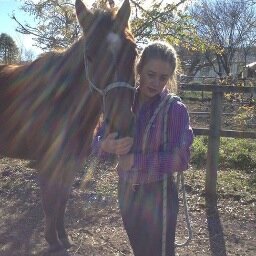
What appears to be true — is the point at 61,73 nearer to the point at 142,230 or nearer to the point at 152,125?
the point at 152,125

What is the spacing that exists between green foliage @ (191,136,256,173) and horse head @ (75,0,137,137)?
4.27 metres

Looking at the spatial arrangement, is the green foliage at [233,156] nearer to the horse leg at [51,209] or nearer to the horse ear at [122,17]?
the horse leg at [51,209]

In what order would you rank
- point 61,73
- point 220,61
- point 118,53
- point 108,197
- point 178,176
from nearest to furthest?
1. point 178,176
2. point 118,53
3. point 61,73
4. point 108,197
5. point 220,61

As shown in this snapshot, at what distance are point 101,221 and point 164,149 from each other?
2.47 m

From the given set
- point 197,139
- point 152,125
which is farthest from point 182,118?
point 197,139

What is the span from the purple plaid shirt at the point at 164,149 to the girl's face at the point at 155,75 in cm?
7

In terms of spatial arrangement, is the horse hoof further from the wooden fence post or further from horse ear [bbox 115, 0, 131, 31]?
horse ear [bbox 115, 0, 131, 31]

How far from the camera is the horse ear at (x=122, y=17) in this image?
2638 millimetres

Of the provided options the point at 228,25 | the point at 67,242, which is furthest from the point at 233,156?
the point at 228,25

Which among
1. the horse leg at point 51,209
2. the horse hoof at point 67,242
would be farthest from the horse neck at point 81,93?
the horse hoof at point 67,242

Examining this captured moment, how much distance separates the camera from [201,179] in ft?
18.6

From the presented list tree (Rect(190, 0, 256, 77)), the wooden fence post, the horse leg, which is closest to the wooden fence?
the wooden fence post

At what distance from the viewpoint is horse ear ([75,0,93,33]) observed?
276 centimetres

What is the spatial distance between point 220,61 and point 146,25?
118ft
